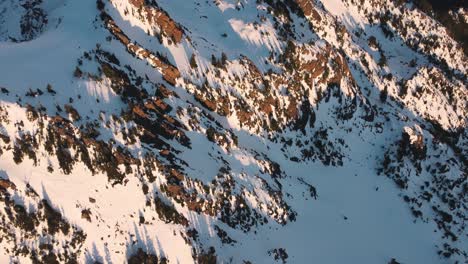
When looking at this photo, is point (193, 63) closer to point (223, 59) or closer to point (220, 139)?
point (223, 59)

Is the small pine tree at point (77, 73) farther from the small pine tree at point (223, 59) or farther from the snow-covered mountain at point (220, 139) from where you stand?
the small pine tree at point (223, 59)

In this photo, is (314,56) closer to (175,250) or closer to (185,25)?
(185,25)

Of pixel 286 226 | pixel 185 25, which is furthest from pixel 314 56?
pixel 286 226

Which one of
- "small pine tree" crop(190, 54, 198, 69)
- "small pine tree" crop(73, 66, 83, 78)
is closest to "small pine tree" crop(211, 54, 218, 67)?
"small pine tree" crop(190, 54, 198, 69)

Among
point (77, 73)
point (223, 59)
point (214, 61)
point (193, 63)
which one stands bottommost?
point (77, 73)

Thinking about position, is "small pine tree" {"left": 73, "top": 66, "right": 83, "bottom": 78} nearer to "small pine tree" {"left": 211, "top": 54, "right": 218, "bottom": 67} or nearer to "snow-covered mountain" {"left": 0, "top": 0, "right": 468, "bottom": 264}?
"snow-covered mountain" {"left": 0, "top": 0, "right": 468, "bottom": 264}

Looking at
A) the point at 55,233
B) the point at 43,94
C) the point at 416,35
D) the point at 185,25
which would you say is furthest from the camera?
the point at 416,35

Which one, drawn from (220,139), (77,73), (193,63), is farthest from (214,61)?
(77,73)

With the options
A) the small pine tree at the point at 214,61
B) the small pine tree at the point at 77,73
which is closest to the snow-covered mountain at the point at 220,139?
the small pine tree at the point at 77,73
